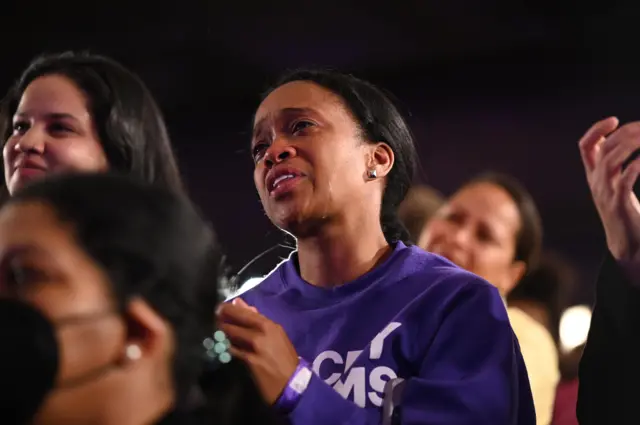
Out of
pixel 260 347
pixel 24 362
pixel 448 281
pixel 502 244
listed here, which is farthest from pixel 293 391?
pixel 502 244

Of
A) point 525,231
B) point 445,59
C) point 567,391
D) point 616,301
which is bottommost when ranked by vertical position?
point 567,391

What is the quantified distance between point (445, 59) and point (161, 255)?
3992 millimetres

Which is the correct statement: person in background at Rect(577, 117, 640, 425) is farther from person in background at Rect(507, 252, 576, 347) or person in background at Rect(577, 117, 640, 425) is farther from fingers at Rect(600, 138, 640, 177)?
person in background at Rect(507, 252, 576, 347)

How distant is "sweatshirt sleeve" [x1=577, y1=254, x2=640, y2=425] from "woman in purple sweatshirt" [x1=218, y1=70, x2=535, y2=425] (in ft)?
0.34

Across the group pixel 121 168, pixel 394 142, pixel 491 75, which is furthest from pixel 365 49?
pixel 121 168

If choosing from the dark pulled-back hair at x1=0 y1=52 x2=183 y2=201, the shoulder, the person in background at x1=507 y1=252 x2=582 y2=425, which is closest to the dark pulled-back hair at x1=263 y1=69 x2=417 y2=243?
the shoulder

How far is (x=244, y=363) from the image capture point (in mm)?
1131

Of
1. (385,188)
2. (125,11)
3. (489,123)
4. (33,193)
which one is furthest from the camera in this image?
(489,123)

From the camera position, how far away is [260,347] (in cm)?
116

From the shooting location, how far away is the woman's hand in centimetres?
115

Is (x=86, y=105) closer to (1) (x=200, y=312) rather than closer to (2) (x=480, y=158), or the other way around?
(1) (x=200, y=312)

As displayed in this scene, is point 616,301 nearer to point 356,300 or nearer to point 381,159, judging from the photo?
point 356,300

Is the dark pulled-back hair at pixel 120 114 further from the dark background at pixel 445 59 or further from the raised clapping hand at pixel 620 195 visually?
the dark background at pixel 445 59

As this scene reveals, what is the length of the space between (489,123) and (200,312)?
3.92 meters
